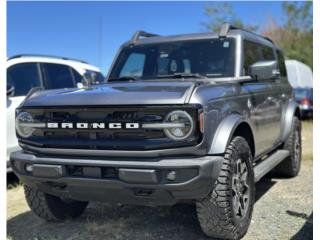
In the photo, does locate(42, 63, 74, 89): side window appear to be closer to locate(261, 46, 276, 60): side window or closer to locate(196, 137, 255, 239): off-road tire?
locate(261, 46, 276, 60): side window

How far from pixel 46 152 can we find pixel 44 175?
0.65ft

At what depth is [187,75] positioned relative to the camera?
4051mm

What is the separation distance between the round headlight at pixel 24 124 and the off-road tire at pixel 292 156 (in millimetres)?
3654

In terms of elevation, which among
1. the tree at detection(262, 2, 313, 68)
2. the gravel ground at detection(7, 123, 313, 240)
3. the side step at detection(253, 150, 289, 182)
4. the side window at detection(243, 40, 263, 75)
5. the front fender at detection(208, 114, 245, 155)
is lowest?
the gravel ground at detection(7, 123, 313, 240)

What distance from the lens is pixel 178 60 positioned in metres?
4.48

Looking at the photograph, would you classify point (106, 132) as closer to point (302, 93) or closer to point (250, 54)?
point (250, 54)

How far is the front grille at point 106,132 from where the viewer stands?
293 centimetres

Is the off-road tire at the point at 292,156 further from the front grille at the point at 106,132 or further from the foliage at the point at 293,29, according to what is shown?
the foliage at the point at 293,29

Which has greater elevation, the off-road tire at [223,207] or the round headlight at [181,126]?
the round headlight at [181,126]

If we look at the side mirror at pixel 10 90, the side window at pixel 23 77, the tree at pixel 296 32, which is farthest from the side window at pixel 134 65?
the tree at pixel 296 32

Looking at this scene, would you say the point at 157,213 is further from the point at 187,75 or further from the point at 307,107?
the point at 307,107

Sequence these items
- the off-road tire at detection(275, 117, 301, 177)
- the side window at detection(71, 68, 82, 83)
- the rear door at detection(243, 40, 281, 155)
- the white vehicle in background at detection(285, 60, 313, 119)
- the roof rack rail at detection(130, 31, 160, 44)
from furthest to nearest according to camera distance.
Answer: the white vehicle in background at detection(285, 60, 313, 119) → the side window at detection(71, 68, 82, 83) → the off-road tire at detection(275, 117, 301, 177) → the roof rack rail at detection(130, 31, 160, 44) → the rear door at detection(243, 40, 281, 155)

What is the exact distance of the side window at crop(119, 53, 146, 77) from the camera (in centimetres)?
466

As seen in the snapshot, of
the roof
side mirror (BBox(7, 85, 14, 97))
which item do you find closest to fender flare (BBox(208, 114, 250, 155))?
the roof
